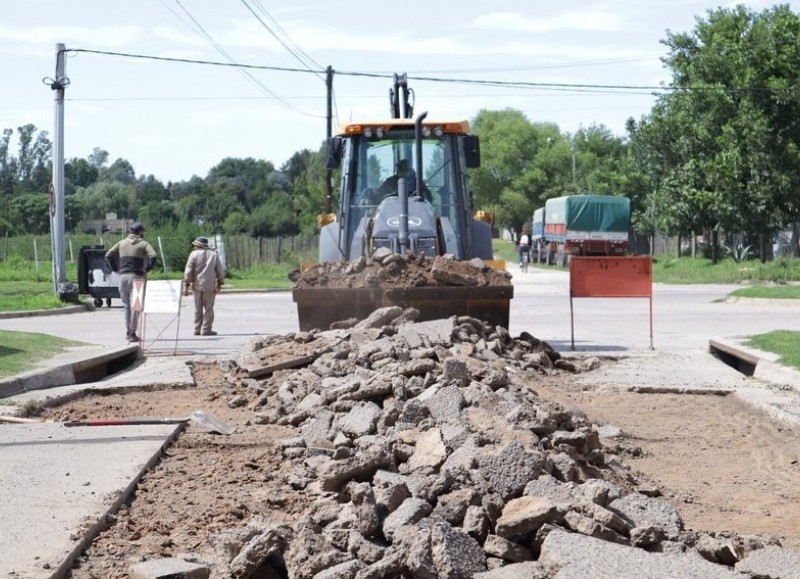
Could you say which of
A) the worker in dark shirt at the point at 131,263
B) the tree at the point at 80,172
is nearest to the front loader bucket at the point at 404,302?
the worker in dark shirt at the point at 131,263

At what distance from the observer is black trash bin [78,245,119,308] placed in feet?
100

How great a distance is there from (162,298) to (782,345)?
30.5 ft

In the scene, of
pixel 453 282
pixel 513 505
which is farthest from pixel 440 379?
pixel 453 282

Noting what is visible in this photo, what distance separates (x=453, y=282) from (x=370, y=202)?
2.94 metres

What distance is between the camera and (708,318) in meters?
24.6

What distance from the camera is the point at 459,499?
613 centimetres

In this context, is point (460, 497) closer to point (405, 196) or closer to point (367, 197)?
point (405, 196)

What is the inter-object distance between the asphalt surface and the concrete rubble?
97 centimetres

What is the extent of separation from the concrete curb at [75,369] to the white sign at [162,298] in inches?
85.5

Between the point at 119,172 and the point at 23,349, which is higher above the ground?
the point at 119,172

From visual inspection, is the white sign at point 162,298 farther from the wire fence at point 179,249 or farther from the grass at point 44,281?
the wire fence at point 179,249

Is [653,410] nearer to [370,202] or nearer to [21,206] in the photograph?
[370,202]

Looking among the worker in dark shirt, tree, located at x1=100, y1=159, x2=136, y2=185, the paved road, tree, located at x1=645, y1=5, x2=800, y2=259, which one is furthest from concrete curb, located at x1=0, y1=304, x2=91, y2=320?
tree, located at x1=100, y1=159, x2=136, y2=185

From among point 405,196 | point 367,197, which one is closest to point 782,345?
point 405,196
